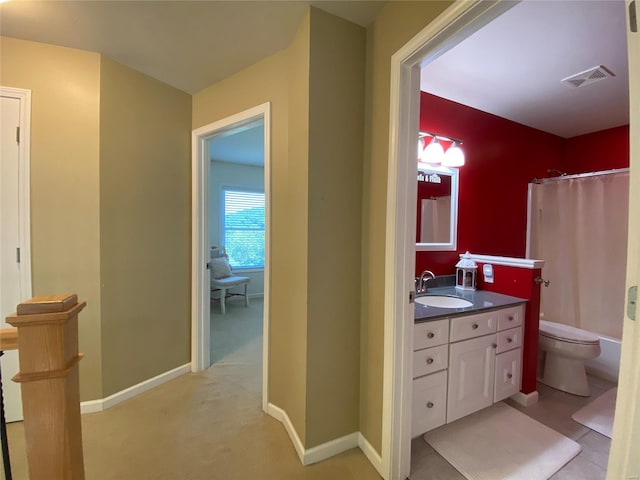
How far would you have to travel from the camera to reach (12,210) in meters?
1.68

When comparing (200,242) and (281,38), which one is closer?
(281,38)

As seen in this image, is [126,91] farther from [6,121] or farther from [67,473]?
[67,473]

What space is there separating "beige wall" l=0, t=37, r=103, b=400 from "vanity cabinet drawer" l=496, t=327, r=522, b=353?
271 centimetres

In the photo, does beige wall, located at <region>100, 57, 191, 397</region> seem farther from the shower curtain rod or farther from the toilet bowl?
the shower curtain rod

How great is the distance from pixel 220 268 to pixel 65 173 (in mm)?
2779

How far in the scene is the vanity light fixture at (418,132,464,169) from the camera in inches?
87.7

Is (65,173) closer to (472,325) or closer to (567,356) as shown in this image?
Answer: (472,325)

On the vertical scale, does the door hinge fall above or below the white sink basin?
above

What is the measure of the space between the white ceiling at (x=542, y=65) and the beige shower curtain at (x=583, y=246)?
697mm

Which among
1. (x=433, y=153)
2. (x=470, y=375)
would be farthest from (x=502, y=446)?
(x=433, y=153)

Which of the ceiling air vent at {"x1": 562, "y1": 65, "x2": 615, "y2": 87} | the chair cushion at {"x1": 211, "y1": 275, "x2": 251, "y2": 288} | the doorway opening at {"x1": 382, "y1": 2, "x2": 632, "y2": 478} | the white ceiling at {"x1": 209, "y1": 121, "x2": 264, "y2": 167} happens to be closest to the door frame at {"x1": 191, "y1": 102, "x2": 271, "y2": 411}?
the white ceiling at {"x1": 209, "y1": 121, "x2": 264, "y2": 167}

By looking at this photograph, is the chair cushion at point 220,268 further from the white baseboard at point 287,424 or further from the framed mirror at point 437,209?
the framed mirror at point 437,209

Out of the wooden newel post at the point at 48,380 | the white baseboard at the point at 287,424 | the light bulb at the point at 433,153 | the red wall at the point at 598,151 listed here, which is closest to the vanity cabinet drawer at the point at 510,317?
the light bulb at the point at 433,153

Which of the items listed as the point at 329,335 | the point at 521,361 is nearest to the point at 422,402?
the point at 329,335
